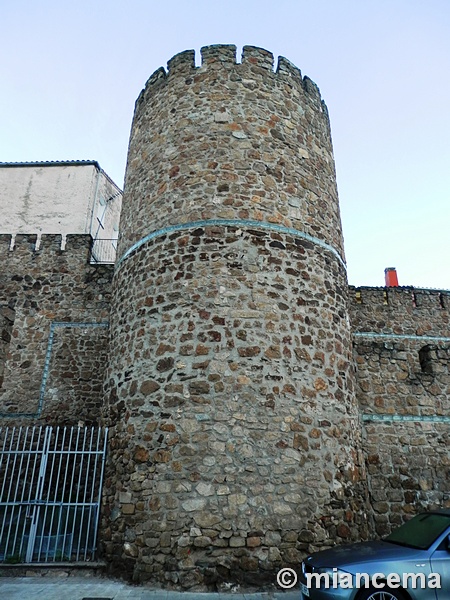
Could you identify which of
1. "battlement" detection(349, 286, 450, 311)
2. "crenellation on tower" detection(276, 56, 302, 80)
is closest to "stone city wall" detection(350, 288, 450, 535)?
"battlement" detection(349, 286, 450, 311)

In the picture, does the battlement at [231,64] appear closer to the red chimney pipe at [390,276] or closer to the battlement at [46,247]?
the battlement at [46,247]

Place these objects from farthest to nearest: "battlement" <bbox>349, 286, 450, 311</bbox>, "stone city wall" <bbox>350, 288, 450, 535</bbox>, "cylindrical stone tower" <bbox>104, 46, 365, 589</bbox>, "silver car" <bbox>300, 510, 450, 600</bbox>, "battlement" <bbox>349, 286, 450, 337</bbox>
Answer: "battlement" <bbox>349, 286, 450, 311</bbox>, "battlement" <bbox>349, 286, 450, 337</bbox>, "stone city wall" <bbox>350, 288, 450, 535</bbox>, "cylindrical stone tower" <bbox>104, 46, 365, 589</bbox>, "silver car" <bbox>300, 510, 450, 600</bbox>

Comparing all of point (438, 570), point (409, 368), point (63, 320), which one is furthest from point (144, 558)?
point (63, 320)

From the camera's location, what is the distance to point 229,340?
6.59m

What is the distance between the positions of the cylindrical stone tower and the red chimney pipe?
27.9 ft

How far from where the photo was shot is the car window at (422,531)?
15.2 feet

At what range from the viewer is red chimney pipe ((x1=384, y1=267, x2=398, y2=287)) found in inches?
648

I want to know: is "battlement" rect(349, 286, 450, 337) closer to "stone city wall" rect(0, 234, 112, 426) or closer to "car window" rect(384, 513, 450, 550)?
"stone city wall" rect(0, 234, 112, 426)

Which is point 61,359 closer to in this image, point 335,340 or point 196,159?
point 196,159

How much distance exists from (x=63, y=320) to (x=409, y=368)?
759 centimetres

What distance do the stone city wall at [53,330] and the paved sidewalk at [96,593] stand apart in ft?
13.7

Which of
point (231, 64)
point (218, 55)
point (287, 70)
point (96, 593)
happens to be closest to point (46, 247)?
point (218, 55)

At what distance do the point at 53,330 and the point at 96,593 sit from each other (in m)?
6.64

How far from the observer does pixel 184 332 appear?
671cm
